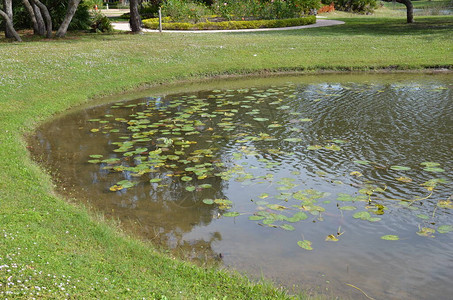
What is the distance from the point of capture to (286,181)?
8.27 metres

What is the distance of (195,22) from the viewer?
35.5 metres

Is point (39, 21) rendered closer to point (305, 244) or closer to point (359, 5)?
point (305, 244)

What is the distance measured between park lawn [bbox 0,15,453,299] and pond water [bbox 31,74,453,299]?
64cm

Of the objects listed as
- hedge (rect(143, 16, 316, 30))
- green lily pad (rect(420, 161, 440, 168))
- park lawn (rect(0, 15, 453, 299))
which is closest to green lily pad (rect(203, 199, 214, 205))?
park lawn (rect(0, 15, 453, 299))

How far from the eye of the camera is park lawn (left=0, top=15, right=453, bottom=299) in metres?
4.96

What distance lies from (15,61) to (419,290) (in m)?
16.8

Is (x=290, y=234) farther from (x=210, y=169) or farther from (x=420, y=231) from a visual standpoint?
(x=210, y=169)

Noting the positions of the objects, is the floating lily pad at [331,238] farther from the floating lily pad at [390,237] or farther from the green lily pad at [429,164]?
the green lily pad at [429,164]

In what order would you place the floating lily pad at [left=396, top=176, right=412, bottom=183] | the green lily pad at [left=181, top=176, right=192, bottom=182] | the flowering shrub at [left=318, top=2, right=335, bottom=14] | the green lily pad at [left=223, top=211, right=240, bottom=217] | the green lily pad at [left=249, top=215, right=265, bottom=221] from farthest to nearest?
the flowering shrub at [left=318, top=2, right=335, bottom=14], the green lily pad at [left=181, top=176, right=192, bottom=182], the floating lily pad at [left=396, top=176, right=412, bottom=183], the green lily pad at [left=223, top=211, right=240, bottom=217], the green lily pad at [left=249, top=215, right=265, bottom=221]

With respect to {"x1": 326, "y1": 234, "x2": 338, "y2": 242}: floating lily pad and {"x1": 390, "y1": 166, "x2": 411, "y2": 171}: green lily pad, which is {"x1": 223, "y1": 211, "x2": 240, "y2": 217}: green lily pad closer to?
{"x1": 326, "y1": 234, "x2": 338, "y2": 242}: floating lily pad

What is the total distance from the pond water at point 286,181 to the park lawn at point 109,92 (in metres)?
0.64

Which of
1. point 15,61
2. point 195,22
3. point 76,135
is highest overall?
point 195,22

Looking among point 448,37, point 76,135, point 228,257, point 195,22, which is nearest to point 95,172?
point 76,135

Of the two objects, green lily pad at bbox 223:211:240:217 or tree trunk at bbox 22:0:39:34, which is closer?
green lily pad at bbox 223:211:240:217
